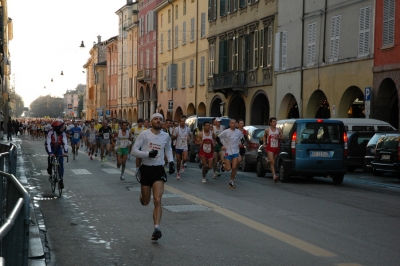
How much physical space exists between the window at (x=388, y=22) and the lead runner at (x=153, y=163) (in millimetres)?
20649

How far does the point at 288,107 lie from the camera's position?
4150cm

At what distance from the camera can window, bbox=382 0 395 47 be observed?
29938 millimetres

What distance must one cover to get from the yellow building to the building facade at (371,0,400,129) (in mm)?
24522

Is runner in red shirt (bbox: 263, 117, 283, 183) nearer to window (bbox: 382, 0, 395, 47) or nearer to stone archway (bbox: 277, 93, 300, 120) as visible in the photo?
window (bbox: 382, 0, 395, 47)

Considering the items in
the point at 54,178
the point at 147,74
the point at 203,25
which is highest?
the point at 203,25

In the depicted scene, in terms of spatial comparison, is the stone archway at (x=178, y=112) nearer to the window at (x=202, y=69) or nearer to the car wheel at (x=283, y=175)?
the window at (x=202, y=69)

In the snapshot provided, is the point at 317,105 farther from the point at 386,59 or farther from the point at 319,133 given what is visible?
the point at 319,133

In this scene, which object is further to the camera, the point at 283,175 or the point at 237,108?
the point at 237,108

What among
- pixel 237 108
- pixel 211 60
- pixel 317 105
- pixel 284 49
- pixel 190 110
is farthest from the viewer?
pixel 190 110

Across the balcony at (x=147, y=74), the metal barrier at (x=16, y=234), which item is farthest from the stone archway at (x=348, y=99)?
the balcony at (x=147, y=74)

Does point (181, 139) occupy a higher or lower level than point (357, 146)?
higher

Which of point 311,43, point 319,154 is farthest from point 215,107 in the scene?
point 319,154

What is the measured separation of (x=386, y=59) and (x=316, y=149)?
1112 centimetres

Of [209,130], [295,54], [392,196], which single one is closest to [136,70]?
[295,54]
